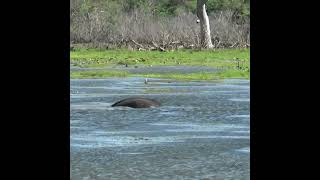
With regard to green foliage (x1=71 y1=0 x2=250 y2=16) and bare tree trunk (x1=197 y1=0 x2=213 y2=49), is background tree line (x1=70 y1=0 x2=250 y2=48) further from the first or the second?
bare tree trunk (x1=197 y1=0 x2=213 y2=49)

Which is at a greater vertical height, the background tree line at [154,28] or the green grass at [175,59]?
the background tree line at [154,28]

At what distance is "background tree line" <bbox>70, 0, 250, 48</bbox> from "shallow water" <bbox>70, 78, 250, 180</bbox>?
3789cm

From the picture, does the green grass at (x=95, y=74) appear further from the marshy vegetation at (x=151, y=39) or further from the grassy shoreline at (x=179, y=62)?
the marshy vegetation at (x=151, y=39)

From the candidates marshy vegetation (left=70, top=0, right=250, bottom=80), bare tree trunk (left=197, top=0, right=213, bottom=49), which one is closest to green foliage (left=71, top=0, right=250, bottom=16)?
marshy vegetation (left=70, top=0, right=250, bottom=80)

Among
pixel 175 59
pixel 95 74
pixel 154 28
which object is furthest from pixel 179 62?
pixel 154 28

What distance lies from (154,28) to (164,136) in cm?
5208

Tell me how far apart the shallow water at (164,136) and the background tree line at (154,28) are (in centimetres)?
3789

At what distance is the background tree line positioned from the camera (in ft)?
209

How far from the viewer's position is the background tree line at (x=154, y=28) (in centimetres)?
6384

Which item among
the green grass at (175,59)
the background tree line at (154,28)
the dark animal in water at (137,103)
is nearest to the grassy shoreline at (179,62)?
the green grass at (175,59)
